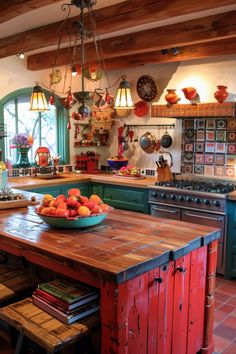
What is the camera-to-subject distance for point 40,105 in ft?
10.1

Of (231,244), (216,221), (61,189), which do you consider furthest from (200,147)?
(61,189)

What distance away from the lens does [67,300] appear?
6.50 ft

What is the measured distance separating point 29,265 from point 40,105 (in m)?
1.27

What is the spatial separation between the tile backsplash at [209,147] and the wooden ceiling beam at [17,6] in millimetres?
2552

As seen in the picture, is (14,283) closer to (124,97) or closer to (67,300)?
(67,300)

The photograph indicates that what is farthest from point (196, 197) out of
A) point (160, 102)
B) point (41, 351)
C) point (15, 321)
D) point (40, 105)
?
point (15, 321)

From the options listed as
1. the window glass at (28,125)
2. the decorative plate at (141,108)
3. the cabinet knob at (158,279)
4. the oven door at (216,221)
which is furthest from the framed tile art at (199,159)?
the cabinet knob at (158,279)

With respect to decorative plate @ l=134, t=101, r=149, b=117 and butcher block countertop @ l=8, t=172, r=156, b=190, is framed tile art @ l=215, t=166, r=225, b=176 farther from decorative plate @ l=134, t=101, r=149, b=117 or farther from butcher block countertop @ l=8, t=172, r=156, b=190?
decorative plate @ l=134, t=101, r=149, b=117

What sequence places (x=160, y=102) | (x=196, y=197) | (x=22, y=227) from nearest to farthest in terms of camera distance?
1. (x=22, y=227)
2. (x=196, y=197)
3. (x=160, y=102)

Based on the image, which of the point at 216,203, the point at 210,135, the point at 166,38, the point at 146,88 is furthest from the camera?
the point at 146,88

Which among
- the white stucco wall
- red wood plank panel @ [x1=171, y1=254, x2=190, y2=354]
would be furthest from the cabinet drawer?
red wood plank panel @ [x1=171, y1=254, x2=190, y2=354]

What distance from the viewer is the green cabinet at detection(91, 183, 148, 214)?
4.54m

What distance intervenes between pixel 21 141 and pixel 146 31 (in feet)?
7.12

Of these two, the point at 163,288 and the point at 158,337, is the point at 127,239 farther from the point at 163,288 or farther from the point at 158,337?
the point at 158,337
